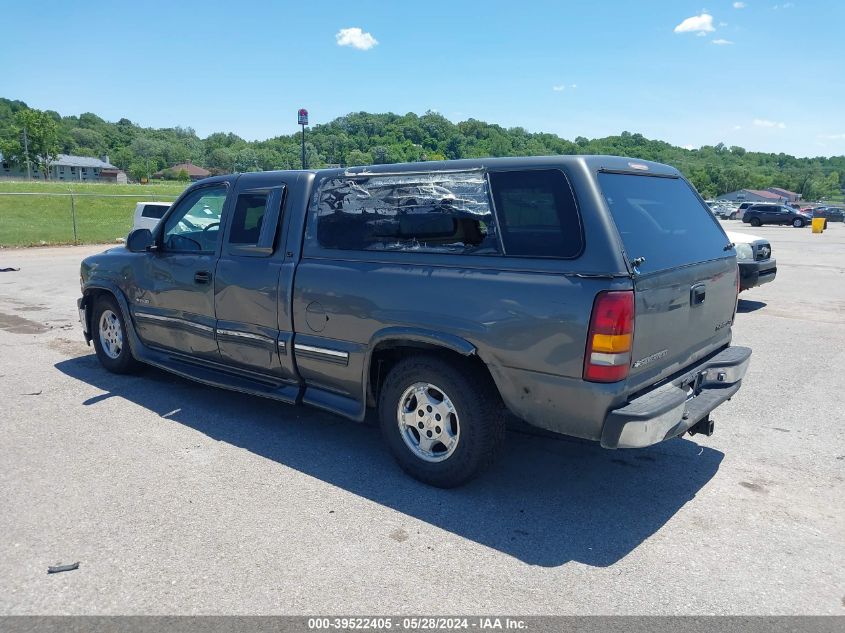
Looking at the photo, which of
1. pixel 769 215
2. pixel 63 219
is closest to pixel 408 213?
pixel 63 219

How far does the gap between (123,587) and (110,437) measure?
2.01m

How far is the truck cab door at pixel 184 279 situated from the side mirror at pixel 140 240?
3.7 inches

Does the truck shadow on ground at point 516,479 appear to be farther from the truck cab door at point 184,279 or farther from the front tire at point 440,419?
the truck cab door at point 184,279

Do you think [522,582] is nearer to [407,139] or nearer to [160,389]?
[160,389]

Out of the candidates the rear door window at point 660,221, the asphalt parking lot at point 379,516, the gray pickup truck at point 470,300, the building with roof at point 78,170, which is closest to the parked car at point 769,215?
the asphalt parking lot at point 379,516

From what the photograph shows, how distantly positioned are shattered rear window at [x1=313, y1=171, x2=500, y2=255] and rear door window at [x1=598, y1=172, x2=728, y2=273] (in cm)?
70

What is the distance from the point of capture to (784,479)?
4004mm

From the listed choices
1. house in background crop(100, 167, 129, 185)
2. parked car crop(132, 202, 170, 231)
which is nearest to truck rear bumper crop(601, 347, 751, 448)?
parked car crop(132, 202, 170, 231)

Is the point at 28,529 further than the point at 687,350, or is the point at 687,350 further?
the point at 687,350

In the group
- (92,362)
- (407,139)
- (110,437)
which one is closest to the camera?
(110,437)

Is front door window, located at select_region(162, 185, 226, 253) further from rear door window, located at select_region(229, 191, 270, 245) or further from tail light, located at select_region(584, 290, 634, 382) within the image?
tail light, located at select_region(584, 290, 634, 382)

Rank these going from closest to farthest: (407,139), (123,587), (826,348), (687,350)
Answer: (123,587), (687,350), (826,348), (407,139)

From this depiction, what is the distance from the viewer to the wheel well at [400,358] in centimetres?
367

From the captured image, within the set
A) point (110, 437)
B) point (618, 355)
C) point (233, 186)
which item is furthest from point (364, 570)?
point (233, 186)
